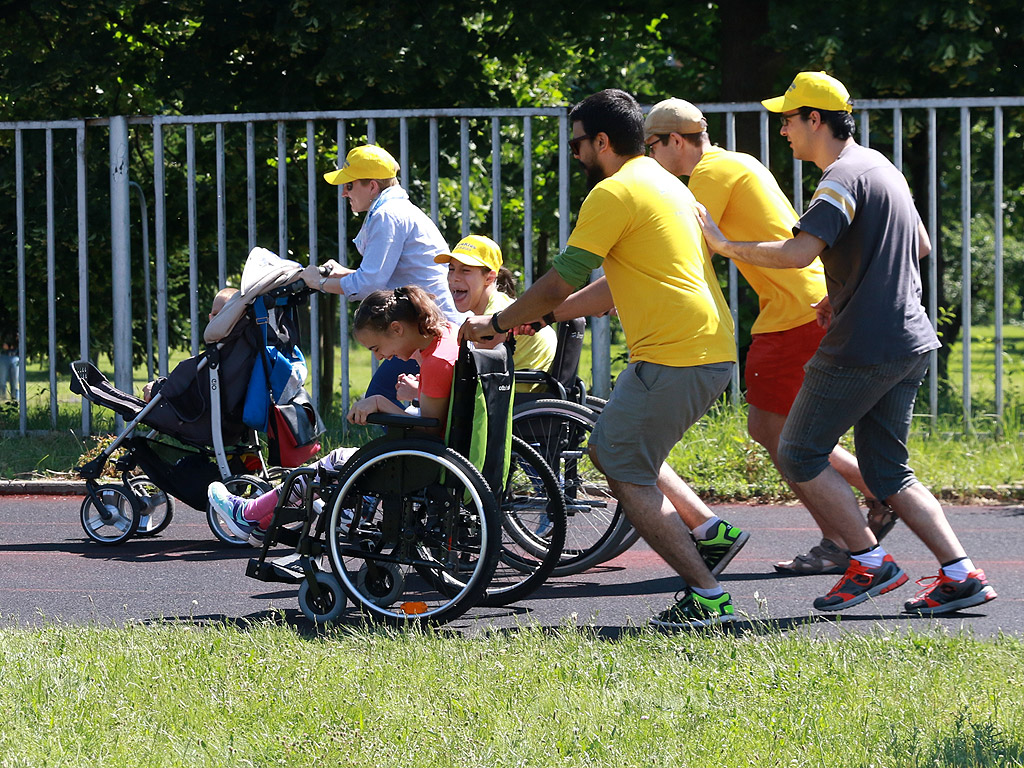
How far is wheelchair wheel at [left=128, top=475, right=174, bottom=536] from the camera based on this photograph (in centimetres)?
694

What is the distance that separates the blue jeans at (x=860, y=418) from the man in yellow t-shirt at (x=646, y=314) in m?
0.46

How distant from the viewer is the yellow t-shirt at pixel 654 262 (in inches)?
191

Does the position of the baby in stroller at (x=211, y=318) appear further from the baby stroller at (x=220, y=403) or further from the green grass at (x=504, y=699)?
the green grass at (x=504, y=699)

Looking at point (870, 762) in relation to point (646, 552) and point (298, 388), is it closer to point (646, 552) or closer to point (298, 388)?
point (646, 552)

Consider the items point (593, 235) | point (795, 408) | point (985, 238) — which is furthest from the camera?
point (985, 238)

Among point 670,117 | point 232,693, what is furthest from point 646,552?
point 232,693

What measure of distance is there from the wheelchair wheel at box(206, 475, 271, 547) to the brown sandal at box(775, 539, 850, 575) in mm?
2477

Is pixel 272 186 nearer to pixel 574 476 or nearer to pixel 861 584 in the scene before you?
pixel 574 476

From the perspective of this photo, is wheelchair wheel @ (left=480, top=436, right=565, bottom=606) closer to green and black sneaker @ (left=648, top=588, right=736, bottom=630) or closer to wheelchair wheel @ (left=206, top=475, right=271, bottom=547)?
green and black sneaker @ (left=648, top=588, right=736, bottom=630)

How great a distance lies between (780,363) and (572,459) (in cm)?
98

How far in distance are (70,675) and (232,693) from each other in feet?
1.83

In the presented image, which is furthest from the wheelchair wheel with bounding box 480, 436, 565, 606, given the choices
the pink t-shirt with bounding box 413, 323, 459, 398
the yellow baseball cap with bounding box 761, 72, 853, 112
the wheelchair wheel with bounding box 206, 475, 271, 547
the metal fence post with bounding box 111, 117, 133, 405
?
the metal fence post with bounding box 111, 117, 133, 405

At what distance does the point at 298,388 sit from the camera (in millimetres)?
6707

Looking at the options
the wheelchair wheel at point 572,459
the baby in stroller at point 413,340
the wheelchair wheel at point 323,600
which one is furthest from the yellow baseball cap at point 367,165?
the wheelchair wheel at point 323,600
